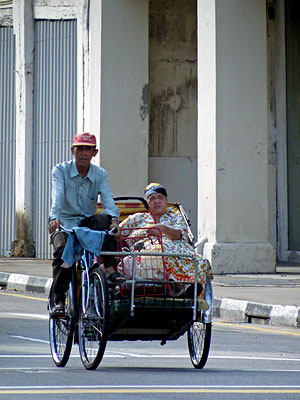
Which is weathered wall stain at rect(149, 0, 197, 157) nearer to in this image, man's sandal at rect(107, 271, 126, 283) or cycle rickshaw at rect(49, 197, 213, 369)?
cycle rickshaw at rect(49, 197, 213, 369)

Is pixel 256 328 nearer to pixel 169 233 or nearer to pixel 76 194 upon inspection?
pixel 169 233

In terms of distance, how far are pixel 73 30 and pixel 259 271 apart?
6885 mm

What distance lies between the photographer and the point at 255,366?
8.91 meters

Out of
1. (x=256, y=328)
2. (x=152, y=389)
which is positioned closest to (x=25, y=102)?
(x=256, y=328)

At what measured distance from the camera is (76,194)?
911cm

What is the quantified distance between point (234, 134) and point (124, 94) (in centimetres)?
374

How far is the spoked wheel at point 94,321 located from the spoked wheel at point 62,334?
0.09 metres

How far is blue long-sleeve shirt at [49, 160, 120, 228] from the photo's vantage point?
9.03m

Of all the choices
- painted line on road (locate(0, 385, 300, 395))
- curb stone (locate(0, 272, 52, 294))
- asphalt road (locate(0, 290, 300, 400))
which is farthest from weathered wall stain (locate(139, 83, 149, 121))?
painted line on road (locate(0, 385, 300, 395))

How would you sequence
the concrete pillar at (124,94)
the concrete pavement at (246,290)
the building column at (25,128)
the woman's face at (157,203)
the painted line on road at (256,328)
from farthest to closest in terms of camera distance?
the building column at (25,128) → the concrete pillar at (124,94) → the concrete pavement at (246,290) → the painted line on road at (256,328) → the woman's face at (157,203)

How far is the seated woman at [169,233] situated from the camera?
8969mm

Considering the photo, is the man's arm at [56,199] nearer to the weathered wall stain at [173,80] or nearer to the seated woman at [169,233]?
the seated woman at [169,233]

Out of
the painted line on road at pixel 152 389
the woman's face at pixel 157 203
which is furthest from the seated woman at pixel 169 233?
the painted line on road at pixel 152 389

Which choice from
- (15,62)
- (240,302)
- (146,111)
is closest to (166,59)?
(146,111)
